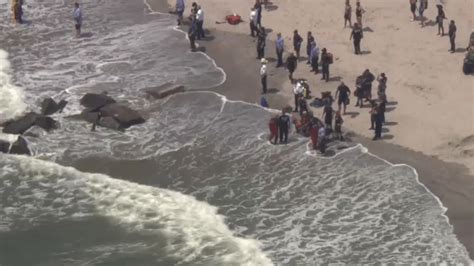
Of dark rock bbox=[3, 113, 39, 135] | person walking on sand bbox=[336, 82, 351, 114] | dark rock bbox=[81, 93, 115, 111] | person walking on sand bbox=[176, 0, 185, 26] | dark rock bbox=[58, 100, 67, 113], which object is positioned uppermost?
person walking on sand bbox=[176, 0, 185, 26]

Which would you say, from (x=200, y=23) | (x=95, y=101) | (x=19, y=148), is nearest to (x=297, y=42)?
(x=200, y=23)

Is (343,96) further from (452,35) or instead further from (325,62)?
(452,35)

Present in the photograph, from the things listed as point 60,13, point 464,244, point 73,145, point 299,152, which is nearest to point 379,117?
point 299,152

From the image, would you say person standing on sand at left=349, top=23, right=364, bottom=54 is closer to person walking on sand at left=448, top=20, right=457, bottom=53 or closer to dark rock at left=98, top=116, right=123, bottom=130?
person walking on sand at left=448, top=20, right=457, bottom=53

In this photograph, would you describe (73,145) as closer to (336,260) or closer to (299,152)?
(299,152)

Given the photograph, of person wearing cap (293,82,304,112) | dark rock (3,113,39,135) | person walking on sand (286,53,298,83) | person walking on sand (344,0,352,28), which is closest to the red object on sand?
person walking on sand (344,0,352,28)

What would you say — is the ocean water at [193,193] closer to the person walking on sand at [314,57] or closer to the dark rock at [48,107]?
the dark rock at [48,107]
